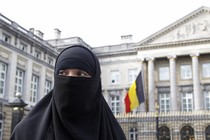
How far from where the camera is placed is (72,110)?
5.68ft

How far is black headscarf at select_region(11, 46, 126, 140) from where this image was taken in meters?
1.69

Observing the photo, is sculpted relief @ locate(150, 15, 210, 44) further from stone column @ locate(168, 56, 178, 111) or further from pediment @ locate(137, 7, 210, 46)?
stone column @ locate(168, 56, 178, 111)

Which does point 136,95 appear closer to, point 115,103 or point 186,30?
point 186,30

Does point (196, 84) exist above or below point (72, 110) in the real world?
above

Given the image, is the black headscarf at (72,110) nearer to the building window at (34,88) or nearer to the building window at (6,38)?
the building window at (6,38)

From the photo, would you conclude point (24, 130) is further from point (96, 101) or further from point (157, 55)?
point (157, 55)

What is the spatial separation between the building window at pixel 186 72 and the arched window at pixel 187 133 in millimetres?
7398

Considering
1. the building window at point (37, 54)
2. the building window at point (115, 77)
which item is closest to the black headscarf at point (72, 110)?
the building window at point (37, 54)

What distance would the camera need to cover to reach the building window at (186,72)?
33.5 meters

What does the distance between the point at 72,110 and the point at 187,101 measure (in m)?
32.7

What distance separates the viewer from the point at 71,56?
→ 1769mm

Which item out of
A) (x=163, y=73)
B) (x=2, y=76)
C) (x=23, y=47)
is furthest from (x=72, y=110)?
(x=163, y=73)

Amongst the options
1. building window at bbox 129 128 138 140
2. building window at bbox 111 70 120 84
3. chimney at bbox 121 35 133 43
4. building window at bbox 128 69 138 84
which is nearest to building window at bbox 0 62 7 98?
building window at bbox 129 128 138 140

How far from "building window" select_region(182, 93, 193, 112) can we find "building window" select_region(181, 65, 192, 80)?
1790 millimetres
